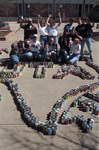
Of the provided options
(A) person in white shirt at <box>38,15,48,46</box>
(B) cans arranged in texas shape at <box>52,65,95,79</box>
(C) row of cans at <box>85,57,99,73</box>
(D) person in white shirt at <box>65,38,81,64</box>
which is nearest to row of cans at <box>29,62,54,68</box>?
(B) cans arranged in texas shape at <box>52,65,95,79</box>

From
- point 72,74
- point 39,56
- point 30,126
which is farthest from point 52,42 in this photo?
point 30,126

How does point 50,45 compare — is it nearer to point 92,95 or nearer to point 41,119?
point 92,95

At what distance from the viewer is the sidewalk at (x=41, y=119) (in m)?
3.76

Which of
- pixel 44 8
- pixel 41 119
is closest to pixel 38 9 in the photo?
pixel 44 8

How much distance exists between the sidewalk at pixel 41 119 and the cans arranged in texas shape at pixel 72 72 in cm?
18

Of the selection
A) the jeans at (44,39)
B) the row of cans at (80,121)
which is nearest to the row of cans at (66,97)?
the row of cans at (80,121)

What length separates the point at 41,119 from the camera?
4.57 m

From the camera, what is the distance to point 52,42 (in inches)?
327

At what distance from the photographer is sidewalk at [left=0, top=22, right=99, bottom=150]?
376 centimetres

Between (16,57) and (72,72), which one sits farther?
(16,57)

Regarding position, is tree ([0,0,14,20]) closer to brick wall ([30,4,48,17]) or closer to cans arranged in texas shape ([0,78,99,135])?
brick wall ([30,4,48,17])

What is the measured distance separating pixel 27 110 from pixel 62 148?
1427mm

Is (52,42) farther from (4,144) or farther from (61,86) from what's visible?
(4,144)

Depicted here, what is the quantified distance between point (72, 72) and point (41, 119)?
11.0 feet
